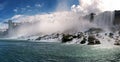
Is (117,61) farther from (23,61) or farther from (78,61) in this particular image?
(23,61)

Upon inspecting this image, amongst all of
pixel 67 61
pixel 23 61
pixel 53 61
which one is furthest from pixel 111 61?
pixel 23 61

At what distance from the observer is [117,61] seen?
85125mm

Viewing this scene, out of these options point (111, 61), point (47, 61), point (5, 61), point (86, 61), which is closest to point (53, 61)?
point (47, 61)

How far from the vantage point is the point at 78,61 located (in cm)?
8569

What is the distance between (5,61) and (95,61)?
1610 inches

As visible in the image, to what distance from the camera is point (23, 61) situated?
8269 cm

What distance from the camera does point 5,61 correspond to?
3214 inches

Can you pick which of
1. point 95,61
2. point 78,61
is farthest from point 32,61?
point 95,61

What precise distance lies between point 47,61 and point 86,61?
18208 millimetres

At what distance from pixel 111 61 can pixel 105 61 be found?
2696 mm

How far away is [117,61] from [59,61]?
2670 centimetres

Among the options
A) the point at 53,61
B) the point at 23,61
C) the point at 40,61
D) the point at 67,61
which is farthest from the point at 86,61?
the point at 23,61

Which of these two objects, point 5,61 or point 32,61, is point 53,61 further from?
point 5,61

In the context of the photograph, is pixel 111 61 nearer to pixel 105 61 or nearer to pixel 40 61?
pixel 105 61
